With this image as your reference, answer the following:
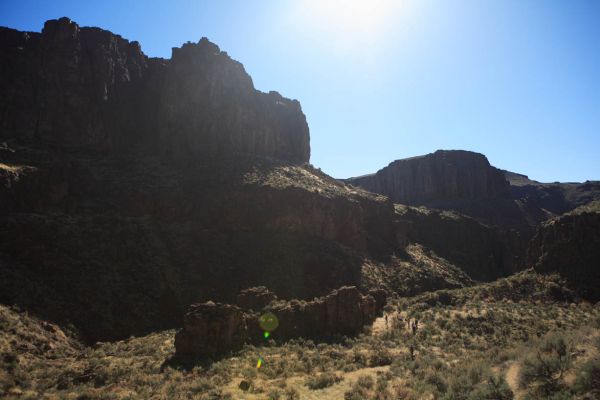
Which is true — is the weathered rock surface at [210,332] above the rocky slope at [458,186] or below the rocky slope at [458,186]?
below

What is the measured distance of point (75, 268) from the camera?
1531 inches

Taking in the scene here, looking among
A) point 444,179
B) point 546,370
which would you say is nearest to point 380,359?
point 546,370

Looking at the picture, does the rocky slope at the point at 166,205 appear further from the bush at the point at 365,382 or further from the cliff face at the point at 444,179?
the cliff face at the point at 444,179

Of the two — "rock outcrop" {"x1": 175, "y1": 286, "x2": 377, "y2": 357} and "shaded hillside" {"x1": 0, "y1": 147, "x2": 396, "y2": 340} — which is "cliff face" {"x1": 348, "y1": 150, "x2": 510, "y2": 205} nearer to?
"shaded hillside" {"x1": 0, "y1": 147, "x2": 396, "y2": 340}

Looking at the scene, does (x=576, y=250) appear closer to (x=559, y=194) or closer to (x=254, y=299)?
(x=254, y=299)

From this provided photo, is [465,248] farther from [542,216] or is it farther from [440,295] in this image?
[542,216]

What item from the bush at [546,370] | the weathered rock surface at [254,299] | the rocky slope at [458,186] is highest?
the rocky slope at [458,186]

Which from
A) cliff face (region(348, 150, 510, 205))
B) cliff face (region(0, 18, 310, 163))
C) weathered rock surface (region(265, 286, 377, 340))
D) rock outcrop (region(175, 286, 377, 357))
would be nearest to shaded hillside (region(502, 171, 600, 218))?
cliff face (region(348, 150, 510, 205))

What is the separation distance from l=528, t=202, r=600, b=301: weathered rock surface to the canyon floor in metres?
3.33

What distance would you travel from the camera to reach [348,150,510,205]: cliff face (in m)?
142

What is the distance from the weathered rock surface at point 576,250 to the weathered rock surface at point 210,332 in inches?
1322

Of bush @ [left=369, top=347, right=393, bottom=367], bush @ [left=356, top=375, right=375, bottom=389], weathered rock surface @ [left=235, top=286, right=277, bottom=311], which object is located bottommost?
bush @ [left=369, top=347, right=393, bottom=367]

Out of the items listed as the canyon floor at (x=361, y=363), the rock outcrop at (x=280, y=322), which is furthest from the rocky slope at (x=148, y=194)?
the rock outcrop at (x=280, y=322)

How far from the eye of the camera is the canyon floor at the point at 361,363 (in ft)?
46.4
